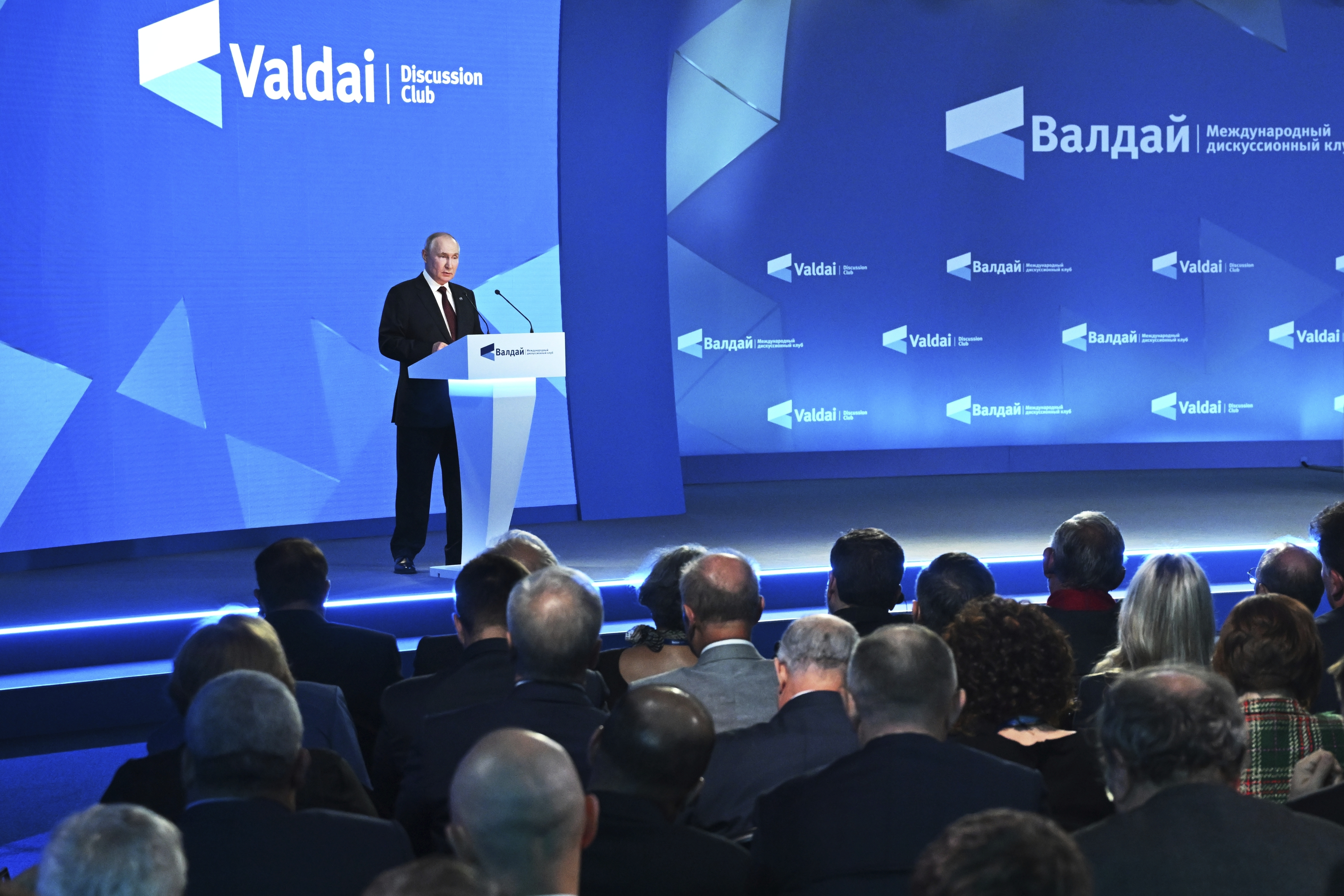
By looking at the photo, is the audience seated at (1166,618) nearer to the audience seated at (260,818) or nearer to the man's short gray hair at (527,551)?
the man's short gray hair at (527,551)

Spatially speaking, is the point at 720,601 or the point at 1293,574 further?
the point at 1293,574

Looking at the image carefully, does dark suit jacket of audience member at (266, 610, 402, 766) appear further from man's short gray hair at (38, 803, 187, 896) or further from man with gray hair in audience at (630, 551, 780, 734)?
man's short gray hair at (38, 803, 187, 896)

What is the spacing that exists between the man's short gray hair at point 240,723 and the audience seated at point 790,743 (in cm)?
67

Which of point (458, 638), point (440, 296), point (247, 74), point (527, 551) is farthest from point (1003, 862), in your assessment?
point (247, 74)

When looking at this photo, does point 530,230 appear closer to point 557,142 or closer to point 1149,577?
point 557,142

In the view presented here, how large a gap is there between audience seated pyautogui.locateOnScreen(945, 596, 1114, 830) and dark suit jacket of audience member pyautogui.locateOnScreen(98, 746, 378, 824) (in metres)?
1.01

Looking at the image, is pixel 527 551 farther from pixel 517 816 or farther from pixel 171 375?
pixel 171 375

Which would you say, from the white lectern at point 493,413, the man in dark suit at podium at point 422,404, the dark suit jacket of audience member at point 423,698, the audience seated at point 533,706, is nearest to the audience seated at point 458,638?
the dark suit jacket of audience member at point 423,698

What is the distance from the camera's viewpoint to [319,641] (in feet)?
10.0

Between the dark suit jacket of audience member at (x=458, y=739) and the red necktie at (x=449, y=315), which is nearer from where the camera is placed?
the dark suit jacket of audience member at (x=458, y=739)

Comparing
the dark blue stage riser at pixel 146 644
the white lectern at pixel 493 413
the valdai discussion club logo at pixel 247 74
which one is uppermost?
the valdai discussion club logo at pixel 247 74

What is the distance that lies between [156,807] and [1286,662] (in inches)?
74.8

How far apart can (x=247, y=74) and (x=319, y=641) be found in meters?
3.99

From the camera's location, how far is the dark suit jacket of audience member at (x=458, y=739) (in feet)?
7.33
